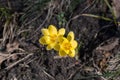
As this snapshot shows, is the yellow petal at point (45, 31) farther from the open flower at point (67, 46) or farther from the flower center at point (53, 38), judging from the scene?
the open flower at point (67, 46)

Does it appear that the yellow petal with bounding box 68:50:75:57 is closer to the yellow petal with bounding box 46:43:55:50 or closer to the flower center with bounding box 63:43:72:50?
the flower center with bounding box 63:43:72:50

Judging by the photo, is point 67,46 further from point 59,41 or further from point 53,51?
point 53,51

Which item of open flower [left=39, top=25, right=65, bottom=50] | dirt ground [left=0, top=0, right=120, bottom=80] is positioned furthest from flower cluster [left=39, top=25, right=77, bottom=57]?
dirt ground [left=0, top=0, right=120, bottom=80]

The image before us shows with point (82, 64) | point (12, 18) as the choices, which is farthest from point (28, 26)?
point (82, 64)

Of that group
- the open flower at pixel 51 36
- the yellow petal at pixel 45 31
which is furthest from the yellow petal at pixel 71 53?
the yellow petal at pixel 45 31

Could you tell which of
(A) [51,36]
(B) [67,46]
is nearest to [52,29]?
(A) [51,36]

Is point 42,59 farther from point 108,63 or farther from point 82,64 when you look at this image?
point 108,63

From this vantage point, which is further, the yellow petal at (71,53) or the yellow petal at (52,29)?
the yellow petal at (52,29)
